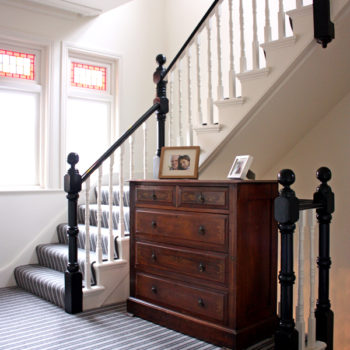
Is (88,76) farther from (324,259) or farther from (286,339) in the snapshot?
(286,339)

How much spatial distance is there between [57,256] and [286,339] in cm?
237

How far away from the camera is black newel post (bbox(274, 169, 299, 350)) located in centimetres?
214

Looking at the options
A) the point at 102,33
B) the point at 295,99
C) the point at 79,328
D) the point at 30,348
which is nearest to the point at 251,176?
the point at 295,99

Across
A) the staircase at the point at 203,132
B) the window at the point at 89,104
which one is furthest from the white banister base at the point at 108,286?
the window at the point at 89,104

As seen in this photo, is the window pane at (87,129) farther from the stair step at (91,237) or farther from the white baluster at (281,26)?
the white baluster at (281,26)

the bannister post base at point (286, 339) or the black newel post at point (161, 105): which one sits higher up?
the black newel post at point (161, 105)

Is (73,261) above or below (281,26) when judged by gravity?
below

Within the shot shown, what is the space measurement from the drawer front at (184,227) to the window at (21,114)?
1912 millimetres

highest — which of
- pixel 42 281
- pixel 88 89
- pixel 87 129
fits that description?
pixel 88 89

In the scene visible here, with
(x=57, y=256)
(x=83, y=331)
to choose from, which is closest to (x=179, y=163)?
(x=83, y=331)

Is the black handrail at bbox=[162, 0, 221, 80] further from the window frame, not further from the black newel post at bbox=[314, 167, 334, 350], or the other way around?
the black newel post at bbox=[314, 167, 334, 350]

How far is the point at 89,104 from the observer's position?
16.3 ft

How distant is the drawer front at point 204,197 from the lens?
2.53 metres

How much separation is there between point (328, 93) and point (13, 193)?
10.1 ft
